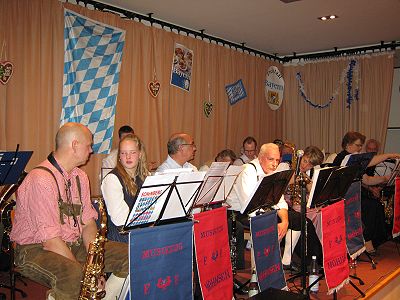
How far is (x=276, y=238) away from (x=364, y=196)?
292 centimetres

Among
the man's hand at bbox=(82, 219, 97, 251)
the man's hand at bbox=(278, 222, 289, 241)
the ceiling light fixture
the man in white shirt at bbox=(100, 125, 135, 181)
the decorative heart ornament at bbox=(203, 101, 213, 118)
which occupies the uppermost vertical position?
the ceiling light fixture

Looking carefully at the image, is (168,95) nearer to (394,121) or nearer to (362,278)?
(362,278)

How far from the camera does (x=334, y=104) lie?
9258mm

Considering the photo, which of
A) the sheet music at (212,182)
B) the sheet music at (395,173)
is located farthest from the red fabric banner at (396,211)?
the sheet music at (212,182)

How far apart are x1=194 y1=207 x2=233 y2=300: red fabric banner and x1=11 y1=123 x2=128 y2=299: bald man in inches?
23.5

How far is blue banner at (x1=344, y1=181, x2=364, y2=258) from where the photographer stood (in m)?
4.69

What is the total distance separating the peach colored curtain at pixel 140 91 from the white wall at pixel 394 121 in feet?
7.77

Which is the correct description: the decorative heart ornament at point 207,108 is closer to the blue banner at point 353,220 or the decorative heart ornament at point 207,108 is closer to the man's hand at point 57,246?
the blue banner at point 353,220

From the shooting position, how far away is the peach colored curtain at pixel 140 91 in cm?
518

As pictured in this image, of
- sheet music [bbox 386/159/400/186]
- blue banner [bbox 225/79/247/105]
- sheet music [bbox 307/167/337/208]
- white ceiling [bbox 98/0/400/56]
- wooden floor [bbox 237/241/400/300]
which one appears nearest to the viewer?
sheet music [bbox 307/167/337/208]

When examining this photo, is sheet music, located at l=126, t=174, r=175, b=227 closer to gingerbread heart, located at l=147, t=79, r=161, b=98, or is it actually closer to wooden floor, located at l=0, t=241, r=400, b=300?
wooden floor, located at l=0, t=241, r=400, b=300

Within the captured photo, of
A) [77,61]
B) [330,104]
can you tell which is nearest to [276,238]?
[77,61]

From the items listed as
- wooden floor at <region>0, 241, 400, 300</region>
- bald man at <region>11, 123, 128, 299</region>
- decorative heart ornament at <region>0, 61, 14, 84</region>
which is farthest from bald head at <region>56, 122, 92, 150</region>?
decorative heart ornament at <region>0, 61, 14, 84</region>

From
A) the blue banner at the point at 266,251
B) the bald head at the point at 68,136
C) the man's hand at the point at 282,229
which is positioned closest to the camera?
the bald head at the point at 68,136
